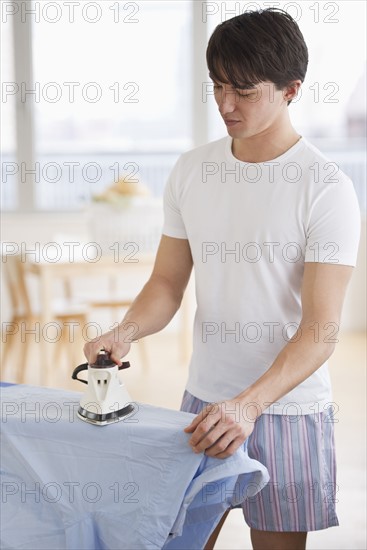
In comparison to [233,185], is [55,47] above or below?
above

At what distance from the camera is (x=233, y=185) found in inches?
59.7

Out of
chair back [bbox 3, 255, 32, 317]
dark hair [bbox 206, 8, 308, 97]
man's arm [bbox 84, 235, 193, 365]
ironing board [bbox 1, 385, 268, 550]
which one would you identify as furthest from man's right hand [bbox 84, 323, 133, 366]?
chair back [bbox 3, 255, 32, 317]

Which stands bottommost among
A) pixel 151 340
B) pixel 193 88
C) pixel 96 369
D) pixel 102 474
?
pixel 151 340

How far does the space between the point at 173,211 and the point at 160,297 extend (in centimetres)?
17

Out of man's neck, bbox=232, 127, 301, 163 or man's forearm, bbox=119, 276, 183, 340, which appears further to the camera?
man's forearm, bbox=119, 276, 183, 340

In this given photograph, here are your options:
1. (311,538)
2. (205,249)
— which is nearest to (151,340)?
(311,538)

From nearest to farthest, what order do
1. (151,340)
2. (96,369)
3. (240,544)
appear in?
(96,369)
(240,544)
(151,340)

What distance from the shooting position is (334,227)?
4.56 ft

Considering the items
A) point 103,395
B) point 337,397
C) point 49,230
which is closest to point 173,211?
point 103,395

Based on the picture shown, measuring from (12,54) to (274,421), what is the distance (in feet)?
14.2

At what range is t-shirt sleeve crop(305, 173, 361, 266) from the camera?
138 centimetres

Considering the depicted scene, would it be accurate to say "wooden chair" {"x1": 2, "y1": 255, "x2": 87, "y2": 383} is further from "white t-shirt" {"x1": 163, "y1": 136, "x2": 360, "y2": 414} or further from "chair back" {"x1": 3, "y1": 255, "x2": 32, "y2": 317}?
"white t-shirt" {"x1": 163, "y1": 136, "x2": 360, "y2": 414}

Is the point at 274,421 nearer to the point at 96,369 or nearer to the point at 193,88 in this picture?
the point at 96,369

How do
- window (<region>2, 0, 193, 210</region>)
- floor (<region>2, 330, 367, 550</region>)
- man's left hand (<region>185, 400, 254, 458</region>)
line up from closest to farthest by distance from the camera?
man's left hand (<region>185, 400, 254, 458</region>) → floor (<region>2, 330, 367, 550</region>) → window (<region>2, 0, 193, 210</region>)
